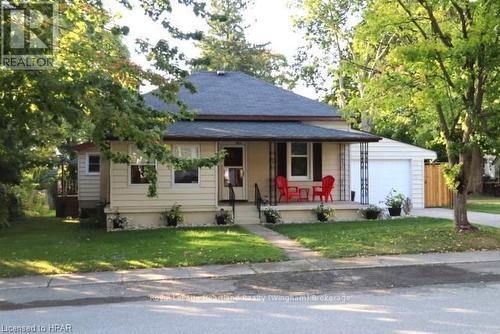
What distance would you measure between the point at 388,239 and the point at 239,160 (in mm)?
7531

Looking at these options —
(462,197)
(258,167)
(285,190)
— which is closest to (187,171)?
(258,167)

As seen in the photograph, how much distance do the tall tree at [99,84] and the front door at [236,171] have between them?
280 inches

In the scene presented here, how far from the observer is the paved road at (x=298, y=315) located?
19.5 ft

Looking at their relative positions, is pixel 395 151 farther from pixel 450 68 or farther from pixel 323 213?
pixel 450 68

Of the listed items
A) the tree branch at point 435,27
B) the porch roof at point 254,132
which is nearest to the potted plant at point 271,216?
the porch roof at point 254,132

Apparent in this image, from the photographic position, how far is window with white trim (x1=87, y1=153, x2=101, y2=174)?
2334cm

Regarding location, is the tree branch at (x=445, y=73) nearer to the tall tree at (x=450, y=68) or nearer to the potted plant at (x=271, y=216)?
the tall tree at (x=450, y=68)

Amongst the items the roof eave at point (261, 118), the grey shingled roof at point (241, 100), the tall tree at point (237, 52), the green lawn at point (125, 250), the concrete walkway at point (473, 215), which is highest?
the tall tree at point (237, 52)

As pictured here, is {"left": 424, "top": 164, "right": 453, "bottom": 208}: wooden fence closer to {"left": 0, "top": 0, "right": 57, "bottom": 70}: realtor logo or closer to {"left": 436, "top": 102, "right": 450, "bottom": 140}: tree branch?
{"left": 436, "top": 102, "right": 450, "bottom": 140}: tree branch

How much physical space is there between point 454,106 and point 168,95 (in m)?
7.10

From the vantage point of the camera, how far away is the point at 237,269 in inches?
380

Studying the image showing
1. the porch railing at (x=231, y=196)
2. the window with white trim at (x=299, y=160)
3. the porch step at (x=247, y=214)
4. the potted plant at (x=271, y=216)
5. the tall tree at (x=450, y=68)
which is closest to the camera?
the tall tree at (x=450, y=68)

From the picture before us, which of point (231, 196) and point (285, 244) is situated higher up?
point (231, 196)

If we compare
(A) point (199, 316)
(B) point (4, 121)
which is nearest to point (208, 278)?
(A) point (199, 316)
